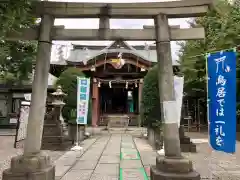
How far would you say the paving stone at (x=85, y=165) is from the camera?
23.7 ft

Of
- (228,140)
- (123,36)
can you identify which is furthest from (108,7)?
(228,140)

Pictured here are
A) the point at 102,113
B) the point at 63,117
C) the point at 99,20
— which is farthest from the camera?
the point at 102,113

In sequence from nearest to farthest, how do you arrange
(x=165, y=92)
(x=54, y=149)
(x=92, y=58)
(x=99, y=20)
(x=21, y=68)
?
(x=165, y=92) → (x=99, y=20) → (x=21, y=68) → (x=54, y=149) → (x=92, y=58)

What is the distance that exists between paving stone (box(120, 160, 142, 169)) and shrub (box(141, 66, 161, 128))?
3.78m

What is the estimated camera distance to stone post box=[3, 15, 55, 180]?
5.09 metres

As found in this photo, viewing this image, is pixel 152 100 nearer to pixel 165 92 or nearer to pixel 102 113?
pixel 165 92

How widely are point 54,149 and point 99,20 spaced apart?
7.10 meters

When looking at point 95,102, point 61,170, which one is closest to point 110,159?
point 61,170

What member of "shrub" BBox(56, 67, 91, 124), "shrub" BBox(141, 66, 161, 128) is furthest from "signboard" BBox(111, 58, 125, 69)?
"shrub" BBox(141, 66, 161, 128)

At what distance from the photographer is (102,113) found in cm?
2397

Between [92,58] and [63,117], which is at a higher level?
[92,58]

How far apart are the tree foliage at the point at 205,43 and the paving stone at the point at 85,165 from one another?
502 centimetres

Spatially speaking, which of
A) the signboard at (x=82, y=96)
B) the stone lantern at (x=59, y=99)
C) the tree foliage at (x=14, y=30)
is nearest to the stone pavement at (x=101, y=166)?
the signboard at (x=82, y=96)

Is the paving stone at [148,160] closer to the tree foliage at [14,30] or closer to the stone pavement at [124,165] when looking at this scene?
the stone pavement at [124,165]
